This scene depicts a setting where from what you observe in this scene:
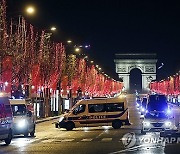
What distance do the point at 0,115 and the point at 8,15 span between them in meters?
22.7

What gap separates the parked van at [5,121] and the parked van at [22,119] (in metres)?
5.14

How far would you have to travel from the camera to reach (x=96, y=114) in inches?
1800

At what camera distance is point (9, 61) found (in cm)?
5456

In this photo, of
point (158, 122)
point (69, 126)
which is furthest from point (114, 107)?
point (158, 122)

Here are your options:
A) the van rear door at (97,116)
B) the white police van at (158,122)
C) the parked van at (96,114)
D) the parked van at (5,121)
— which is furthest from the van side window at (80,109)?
the parked van at (5,121)

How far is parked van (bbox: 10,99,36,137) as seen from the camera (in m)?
36.1

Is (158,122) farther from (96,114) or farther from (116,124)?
(96,114)

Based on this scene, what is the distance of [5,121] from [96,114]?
16640mm

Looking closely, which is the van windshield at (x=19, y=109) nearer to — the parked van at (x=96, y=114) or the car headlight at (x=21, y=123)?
the car headlight at (x=21, y=123)

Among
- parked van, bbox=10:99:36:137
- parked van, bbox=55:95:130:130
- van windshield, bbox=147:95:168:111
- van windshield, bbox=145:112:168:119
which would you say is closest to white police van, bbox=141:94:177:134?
van windshield, bbox=145:112:168:119

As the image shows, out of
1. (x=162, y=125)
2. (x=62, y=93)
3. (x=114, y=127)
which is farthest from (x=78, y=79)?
(x=162, y=125)

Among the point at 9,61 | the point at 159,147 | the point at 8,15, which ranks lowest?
the point at 159,147

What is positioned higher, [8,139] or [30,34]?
[30,34]

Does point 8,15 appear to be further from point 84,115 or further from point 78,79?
point 78,79
